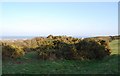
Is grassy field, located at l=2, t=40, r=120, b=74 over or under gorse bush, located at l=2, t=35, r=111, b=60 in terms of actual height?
under

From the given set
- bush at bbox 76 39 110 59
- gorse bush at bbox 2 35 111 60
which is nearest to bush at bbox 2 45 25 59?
gorse bush at bbox 2 35 111 60

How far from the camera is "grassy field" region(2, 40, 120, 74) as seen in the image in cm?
721

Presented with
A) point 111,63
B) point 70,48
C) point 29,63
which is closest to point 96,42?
point 70,48

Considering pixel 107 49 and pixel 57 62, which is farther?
pixel 107 49

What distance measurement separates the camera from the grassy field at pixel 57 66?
23.7ft

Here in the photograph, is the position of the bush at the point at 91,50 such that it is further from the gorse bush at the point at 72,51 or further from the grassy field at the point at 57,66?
the grassy field at the point at 57,66

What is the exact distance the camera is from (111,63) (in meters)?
7.98

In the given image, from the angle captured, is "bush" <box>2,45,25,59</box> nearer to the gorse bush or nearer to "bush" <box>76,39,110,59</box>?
the gorse bush

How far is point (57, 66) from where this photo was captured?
7941 millimetres

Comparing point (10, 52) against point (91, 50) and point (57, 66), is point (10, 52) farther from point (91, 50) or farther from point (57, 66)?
point (91, 50)

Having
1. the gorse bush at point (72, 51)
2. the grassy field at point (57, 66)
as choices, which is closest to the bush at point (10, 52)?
the gorse bush at point (72, 51)

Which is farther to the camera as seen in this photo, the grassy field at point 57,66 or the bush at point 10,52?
A: the bush at point 10,52

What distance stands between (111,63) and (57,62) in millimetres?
1970

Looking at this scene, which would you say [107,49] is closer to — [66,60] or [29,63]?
[66,60]
